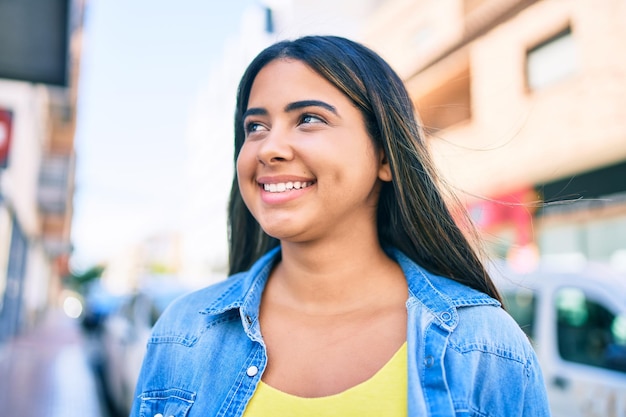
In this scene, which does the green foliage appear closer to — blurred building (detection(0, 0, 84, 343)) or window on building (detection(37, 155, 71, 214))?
blurred building (detection(0, 0, 84, 343))

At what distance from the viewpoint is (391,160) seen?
1.67 metres

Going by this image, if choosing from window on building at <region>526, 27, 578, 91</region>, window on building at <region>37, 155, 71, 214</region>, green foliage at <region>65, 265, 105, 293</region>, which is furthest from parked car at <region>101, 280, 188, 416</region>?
green foliage at <region>65, 265, 105, 293</region>

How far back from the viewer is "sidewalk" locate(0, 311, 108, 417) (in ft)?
22.7

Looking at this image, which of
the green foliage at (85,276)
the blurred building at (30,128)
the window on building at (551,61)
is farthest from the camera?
the green foliage at (85,276)

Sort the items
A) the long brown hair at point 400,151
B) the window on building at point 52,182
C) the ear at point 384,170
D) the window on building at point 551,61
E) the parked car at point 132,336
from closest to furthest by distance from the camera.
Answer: the long brown hair at point 400,151 < the ear at point 384,170 < the parked car at point 132,336 < the window on building at point 551,61 < the window on building at point 52,182

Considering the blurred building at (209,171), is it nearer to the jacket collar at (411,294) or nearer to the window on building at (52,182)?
the window on building at (52,182)

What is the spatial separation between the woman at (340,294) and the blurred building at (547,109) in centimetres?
622

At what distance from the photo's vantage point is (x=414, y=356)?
1.41 m

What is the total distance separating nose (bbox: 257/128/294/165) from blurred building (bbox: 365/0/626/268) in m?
6.52

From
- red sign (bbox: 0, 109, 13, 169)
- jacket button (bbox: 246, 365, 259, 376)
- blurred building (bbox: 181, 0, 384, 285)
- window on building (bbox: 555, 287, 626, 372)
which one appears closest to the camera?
jacket button (bbox: 246, 365, 259, 376)

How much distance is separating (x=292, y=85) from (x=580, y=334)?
3078 mm

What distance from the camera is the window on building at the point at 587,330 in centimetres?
350

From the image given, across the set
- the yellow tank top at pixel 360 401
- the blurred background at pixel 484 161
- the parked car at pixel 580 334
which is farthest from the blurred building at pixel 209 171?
the yellow tank top at pixel 360 401

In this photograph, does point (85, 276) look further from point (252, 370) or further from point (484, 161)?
point (252, 370)
